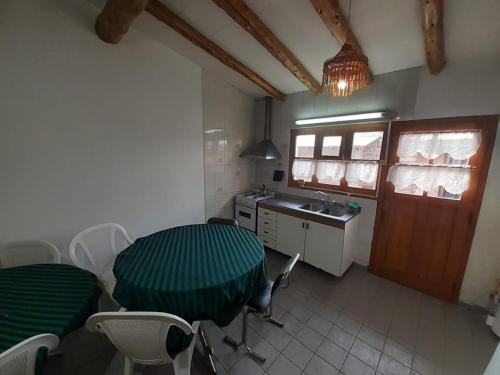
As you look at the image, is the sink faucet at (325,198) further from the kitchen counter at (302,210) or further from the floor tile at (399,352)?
the floor tile at (399,352)

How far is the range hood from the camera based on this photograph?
2875 mm

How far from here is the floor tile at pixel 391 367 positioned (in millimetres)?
1324

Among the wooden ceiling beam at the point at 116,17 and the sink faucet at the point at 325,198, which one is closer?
the wooden ceiling beam at the point at 116,17

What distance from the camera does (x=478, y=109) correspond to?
1.69 metres

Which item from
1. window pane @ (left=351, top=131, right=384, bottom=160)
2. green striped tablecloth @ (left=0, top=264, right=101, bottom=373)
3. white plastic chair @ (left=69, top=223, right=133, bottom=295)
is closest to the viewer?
green striped tablecloth @ (left=0, top=264, right=101, bottom=373)

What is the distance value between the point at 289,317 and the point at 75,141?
2414mm

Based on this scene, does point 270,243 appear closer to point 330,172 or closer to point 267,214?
point 267,214

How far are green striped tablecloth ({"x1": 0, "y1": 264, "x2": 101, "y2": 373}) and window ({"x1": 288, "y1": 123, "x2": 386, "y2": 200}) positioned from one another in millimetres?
2628

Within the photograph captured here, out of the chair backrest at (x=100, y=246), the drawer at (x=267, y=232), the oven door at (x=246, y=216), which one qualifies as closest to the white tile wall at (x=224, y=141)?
the oven door at (x=246, y=216)

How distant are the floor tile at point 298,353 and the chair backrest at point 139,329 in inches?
36.5

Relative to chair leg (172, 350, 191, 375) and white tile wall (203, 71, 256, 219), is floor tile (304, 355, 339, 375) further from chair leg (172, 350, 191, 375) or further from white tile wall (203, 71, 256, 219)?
white tile wall (203, 71, 256, 219)

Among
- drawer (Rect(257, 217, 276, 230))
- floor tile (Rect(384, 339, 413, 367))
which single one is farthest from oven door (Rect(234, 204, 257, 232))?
floor tile (Rect(384, 339, 413, 367))

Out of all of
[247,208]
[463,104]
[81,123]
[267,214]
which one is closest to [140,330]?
[81,123]

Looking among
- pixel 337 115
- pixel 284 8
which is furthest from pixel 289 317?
pixel 284 8
